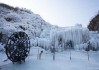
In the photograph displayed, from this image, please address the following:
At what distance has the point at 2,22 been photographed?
2447 cm

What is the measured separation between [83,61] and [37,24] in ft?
42.4

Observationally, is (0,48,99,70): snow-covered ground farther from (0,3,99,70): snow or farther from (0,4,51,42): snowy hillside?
(0,4,51,42): snowy hillside

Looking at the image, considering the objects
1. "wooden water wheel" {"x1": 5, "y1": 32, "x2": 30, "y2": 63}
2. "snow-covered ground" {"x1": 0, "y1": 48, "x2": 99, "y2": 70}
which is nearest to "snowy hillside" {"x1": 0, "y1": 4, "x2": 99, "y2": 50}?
"snow-covered ground" {"x1": 0, "y1": 48, "x2": 99, "y2": 70}

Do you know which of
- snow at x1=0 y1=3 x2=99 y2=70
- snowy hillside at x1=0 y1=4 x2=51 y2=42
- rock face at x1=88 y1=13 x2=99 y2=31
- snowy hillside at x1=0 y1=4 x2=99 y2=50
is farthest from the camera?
rock face at x1=88 y1=13 x2=99 y2=31

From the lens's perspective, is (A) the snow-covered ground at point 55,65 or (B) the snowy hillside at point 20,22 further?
(B) the snowy hillside at point 20,22

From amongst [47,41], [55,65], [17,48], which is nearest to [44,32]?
[47,41]

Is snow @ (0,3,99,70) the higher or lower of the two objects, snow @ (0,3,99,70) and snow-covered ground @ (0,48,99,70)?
the higher

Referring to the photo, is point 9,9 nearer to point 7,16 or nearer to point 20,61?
point 7,16

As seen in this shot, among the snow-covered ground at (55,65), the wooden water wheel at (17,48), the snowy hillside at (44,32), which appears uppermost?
the snowy hillside at (44,32)

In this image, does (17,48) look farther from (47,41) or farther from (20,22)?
(20,22)

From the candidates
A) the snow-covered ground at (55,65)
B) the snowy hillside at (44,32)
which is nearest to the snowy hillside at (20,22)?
the snowy hillside at (44,32)

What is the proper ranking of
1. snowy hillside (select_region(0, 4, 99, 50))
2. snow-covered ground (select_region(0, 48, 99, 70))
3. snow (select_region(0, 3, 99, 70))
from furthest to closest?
snowy hillside (select_region(0, 4, 99, 50)) → snow (select_region(0, 3, 99, 70)) → snow-covered ground (select_region(0, 48, 99, 70))

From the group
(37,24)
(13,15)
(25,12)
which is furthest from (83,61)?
(25,12)

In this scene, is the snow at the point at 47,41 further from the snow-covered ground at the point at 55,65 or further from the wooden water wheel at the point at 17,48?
the wooden water wheel at the point at 17,48
